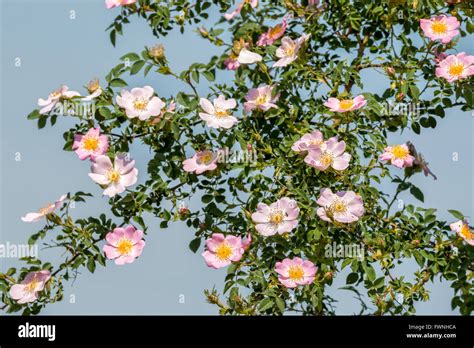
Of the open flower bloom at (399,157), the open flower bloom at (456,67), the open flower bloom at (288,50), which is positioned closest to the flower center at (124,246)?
the open flower bloom at (288,50)

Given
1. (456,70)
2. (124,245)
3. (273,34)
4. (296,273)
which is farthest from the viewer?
(273,34)

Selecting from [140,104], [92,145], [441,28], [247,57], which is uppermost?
[441,28]

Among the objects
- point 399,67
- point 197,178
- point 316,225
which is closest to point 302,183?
point 316,225

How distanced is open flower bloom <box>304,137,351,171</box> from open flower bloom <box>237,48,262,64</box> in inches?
15.9

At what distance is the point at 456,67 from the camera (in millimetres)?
2863

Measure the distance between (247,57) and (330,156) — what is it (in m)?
0.48

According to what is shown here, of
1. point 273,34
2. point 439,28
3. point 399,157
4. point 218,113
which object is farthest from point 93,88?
point 439,28

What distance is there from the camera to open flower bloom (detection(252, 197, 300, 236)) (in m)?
2.64

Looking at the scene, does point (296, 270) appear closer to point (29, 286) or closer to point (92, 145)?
point (92, 145)

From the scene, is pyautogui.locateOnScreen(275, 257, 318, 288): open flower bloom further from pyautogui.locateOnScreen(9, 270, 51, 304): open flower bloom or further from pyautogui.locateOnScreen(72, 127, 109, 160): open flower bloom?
pyautogui.locateOnScreen(9, 270, 51, 304): open flower bloom

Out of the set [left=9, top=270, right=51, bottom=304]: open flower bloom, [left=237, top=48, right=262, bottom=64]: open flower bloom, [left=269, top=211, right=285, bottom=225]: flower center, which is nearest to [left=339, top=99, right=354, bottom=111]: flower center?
[left=237, top=48, right=262, bottom=64]: open flower bloom
